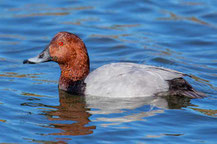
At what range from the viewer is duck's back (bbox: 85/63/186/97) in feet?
25.1

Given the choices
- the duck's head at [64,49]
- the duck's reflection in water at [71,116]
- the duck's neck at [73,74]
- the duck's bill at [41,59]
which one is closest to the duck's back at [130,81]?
the duck's reflection in water at [71,116]

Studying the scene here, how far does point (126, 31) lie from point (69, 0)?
333cm

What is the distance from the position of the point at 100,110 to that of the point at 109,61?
319cm

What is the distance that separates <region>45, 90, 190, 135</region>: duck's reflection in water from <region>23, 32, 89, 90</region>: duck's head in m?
0.52

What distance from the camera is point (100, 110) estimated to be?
24.1ft

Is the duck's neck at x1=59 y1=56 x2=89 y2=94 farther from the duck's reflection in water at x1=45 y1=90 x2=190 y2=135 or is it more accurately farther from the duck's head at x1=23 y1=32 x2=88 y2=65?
the duck's reflection in water at x1=45 y1=90 x2=190 y2=135

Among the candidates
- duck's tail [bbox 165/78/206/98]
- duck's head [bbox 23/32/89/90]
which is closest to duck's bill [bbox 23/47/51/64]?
duck's head [bbox 23/32/89/90]

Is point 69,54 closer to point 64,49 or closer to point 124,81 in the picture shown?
point 64,49

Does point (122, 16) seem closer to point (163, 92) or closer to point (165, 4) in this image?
point (165, 4)

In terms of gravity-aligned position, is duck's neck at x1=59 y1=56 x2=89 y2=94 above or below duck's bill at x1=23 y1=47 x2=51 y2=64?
below

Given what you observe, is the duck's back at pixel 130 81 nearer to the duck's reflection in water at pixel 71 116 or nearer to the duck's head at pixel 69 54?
the duck's reflection in water at pixel 71 116

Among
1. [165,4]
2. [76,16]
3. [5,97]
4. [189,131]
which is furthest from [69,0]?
[189,131]

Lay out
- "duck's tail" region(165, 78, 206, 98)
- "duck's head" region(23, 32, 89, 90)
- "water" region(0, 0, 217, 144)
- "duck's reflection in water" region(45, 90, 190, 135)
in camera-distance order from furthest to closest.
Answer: "duck's head" region(23, 32, 89, 90)
"duck's tail" region(165, 78, 206, 98)
"duck's reflection in water" region(45, 90, 190, 135)
"water" region(0, 0, 217, 144)

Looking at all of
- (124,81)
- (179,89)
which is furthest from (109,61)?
(179,89)
